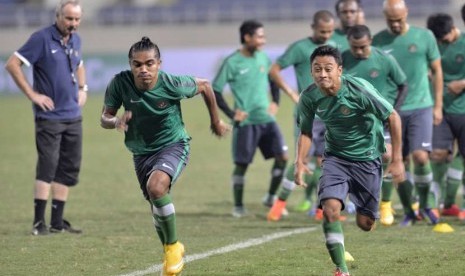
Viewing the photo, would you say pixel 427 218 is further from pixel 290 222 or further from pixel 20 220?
pixel 20 220

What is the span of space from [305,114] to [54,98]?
384 centimetres

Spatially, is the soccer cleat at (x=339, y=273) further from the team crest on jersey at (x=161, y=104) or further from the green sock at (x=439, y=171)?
the green sock at (x=439, y=171)

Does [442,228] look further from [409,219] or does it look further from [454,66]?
[454,66]

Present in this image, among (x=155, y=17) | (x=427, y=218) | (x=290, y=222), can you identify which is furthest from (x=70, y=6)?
(x=155, y=17)

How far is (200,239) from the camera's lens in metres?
11.2

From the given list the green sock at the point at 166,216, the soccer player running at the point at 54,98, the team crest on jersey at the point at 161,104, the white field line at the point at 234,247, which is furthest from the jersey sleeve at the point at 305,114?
the soccer player running at the point at 54,98

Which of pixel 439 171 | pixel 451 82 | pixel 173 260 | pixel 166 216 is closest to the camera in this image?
pixel 173 260

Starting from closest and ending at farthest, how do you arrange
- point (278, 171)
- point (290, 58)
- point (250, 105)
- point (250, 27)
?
point (290, 58), point (250, 27), point (250, 105), point (278, 171)

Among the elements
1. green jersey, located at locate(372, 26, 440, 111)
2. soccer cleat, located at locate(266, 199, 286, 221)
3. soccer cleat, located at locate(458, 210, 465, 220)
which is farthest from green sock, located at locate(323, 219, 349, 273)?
soccer cleat, located at locate(266, 199, 286, 221)

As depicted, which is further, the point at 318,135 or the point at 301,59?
the point at 301,59

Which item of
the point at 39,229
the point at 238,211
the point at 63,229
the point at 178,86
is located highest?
the point at 178,86

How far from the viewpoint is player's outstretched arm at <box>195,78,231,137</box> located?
9.14 m

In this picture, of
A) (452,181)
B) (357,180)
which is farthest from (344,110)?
(452,181)

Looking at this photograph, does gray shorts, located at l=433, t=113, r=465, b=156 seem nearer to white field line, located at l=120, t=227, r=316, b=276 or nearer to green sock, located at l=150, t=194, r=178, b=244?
white field line, located at l=120, t=227, r=316, b=276
